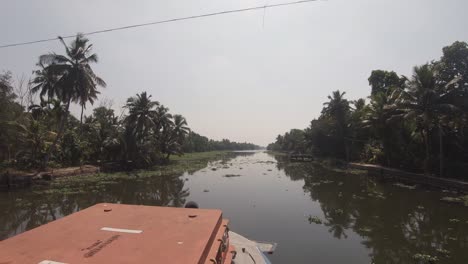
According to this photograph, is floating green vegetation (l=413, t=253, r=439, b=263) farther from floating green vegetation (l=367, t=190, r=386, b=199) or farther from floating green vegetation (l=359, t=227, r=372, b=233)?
floating green vegetation (l=367, t=190, r=386, b=199)

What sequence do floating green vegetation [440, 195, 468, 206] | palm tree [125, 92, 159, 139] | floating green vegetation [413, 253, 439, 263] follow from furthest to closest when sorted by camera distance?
palm tree [125, 92, 159, 139] → floating green vegetation [440, 195, 468, 206] → floating green vegetation [413, 253, 439, 263]

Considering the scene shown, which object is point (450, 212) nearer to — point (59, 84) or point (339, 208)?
point (339, 208)

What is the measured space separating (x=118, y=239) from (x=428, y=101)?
25408 millimetres

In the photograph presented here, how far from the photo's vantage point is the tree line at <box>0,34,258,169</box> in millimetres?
21914

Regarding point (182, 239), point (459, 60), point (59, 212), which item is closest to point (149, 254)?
point (182, 239)

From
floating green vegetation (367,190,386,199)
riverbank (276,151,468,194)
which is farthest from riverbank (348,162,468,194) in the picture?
floating green vegetation (367,190,386,199)

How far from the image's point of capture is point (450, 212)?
12812 mm

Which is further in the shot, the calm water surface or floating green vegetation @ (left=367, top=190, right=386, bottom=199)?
floating green vegetation @ (left=367, top=190, right=386, bottom=199)

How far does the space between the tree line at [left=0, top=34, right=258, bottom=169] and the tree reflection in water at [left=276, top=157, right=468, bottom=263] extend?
1832 cm

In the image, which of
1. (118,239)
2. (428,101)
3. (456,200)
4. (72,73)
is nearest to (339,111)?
(428,101)

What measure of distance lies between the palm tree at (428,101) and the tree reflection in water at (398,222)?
6.50 m

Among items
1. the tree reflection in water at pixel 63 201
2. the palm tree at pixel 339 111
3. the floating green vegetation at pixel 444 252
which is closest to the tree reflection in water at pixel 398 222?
the floating green vegetation at pixel 444 252

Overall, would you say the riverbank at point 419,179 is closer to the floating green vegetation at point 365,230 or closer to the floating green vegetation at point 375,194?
the floating green vegetation at point 375,194

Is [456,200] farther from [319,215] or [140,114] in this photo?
→ [140,114]
